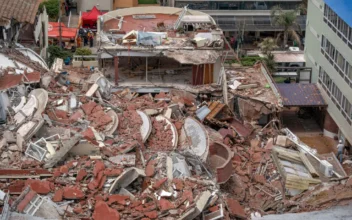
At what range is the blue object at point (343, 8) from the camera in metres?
32.0

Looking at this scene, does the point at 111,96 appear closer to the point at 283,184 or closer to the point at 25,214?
the point at 283,184

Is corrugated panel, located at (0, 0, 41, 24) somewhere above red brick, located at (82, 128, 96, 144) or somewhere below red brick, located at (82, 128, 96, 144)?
above

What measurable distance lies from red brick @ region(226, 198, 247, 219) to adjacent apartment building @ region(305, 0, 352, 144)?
1300cm

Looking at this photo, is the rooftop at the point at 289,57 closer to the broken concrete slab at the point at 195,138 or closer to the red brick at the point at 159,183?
the broken concrete slab at the point at 195,138

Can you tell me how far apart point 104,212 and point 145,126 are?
6969 mm

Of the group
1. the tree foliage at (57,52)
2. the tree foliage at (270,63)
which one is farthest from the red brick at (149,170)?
the tree foliage at (57,52)

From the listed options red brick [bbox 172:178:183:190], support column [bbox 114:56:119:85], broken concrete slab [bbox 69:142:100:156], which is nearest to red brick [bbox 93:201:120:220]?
red brick [bbox 172:178:183:190]

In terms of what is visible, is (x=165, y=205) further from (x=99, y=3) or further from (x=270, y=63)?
(x=99, y=3)

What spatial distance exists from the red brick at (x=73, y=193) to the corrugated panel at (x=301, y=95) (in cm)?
1864

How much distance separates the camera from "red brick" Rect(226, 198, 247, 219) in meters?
20.4

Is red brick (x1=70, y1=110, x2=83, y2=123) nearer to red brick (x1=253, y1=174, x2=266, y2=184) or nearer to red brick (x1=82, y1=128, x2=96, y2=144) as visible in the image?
red brick (x1=82, y1=128, x2=96, y2=144)

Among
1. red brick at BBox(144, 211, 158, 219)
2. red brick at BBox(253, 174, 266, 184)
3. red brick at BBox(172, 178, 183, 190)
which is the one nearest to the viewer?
red brick at BBox(144, 211, 158, 219)

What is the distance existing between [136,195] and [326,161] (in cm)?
928

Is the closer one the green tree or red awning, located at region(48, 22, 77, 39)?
red awning, located at region(48, 22, 77, 39)
